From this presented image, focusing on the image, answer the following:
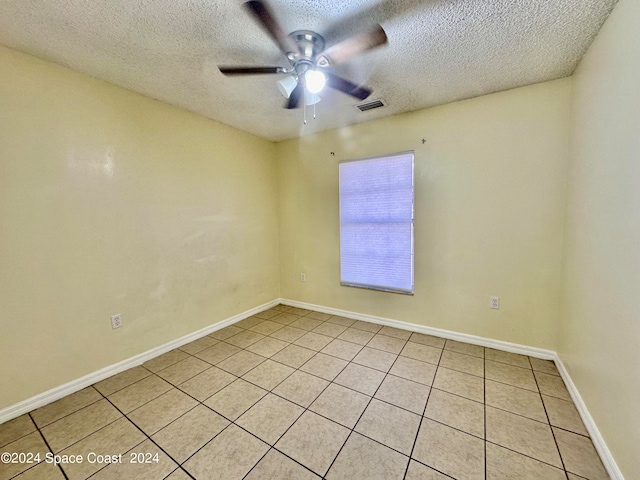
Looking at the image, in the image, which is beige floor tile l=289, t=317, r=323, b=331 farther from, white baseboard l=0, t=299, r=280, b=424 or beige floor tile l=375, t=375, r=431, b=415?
beige floor tile l=375, t=375, r=431, b=415

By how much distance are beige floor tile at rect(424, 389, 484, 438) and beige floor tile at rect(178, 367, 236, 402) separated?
1490mm

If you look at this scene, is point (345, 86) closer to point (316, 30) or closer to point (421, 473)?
point (316, 30)

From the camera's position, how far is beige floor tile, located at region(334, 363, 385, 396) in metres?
1.91

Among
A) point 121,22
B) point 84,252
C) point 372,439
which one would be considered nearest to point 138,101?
point 121,22

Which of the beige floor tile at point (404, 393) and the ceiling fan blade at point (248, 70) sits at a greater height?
the ceiling fan blade at point (248, 70)

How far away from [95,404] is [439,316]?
2977 mm

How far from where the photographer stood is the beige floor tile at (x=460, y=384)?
5.95 ft

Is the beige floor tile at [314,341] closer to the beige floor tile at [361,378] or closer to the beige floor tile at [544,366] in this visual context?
the beige floor tile at [361,378]

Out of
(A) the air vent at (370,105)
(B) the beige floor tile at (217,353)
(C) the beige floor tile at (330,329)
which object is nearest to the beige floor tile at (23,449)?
(B) the beige floor tile at (217,353)

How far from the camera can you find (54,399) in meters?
1.82

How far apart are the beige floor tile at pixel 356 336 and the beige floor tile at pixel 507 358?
1.07 m

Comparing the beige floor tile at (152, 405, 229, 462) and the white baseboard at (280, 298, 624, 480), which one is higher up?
the white baseboard at (280, 298, 624, 480)

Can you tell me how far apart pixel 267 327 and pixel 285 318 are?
319mm

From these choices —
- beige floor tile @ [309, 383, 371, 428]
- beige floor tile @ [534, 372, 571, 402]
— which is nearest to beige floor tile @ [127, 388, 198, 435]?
beige floor tile @ [309, 383, 371, 428]
